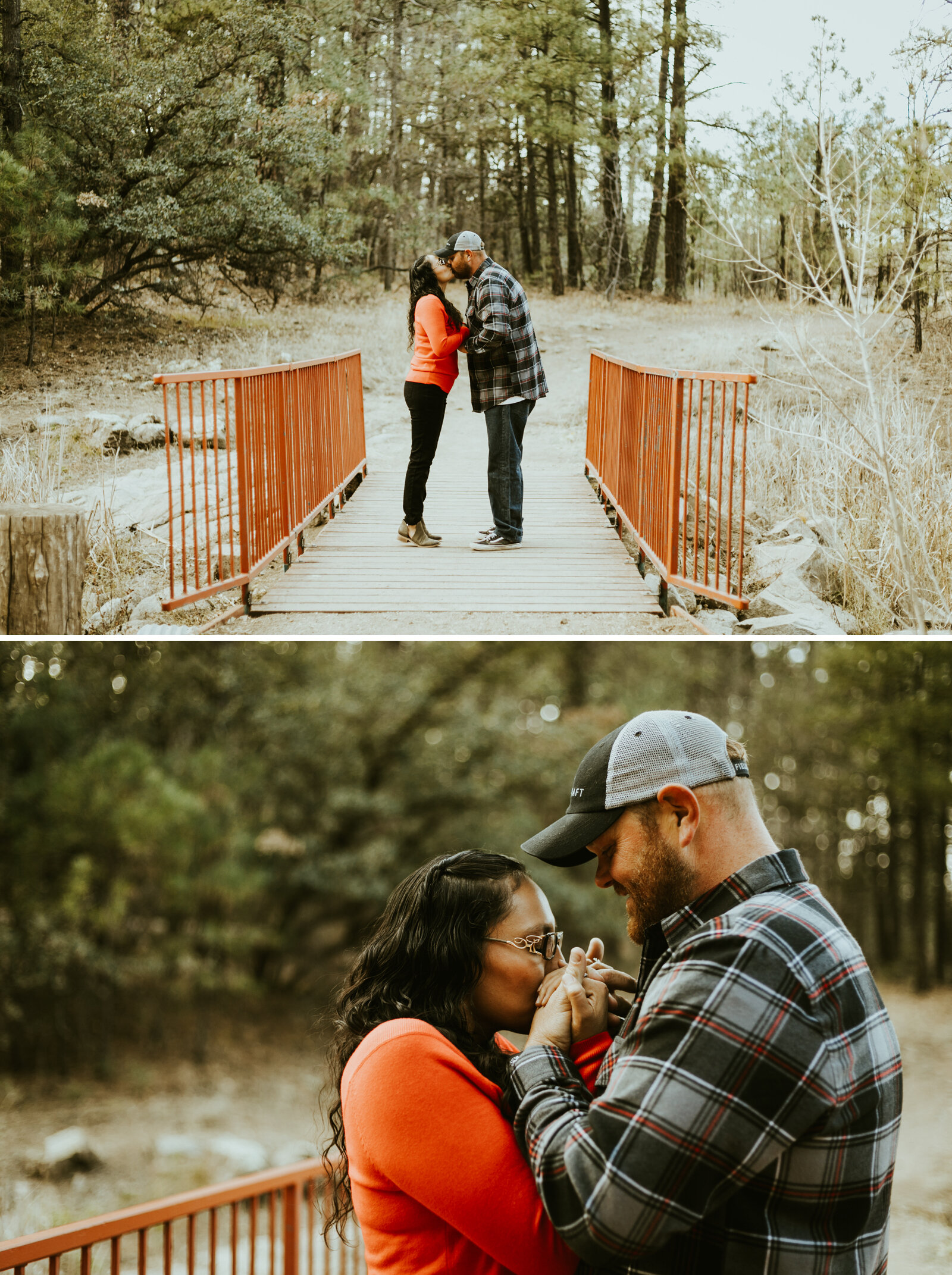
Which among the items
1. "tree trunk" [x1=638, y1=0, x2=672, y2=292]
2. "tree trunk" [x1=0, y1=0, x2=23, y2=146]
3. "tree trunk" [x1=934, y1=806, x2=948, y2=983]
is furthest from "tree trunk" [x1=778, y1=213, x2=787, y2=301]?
"tree trunk" [x1=934, y1=806, x2=948, y2=983]

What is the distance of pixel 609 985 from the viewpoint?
1861 mm

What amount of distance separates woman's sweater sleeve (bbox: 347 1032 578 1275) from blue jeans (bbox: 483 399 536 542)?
4.04 metres

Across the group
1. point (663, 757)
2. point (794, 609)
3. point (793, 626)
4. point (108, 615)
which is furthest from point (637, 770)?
point (108, 615)

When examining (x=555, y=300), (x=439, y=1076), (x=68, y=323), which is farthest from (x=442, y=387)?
(x=439, y=1076)

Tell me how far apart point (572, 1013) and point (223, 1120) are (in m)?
10.7

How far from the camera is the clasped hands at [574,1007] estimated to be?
1.66 meters

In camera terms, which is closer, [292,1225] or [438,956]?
[438,956]

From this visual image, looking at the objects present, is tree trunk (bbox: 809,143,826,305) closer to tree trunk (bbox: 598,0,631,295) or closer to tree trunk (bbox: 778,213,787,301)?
tree trunk (bbox: 778,213,787,301)

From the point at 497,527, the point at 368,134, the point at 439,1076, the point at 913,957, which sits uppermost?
the point at 368,134

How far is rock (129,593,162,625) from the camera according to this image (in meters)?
5.00

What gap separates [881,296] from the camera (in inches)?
240

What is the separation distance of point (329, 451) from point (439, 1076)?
579 centimetres

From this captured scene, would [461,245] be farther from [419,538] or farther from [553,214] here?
[419,538]

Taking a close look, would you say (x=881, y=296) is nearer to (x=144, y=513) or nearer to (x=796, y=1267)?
(x=144, y=513)
